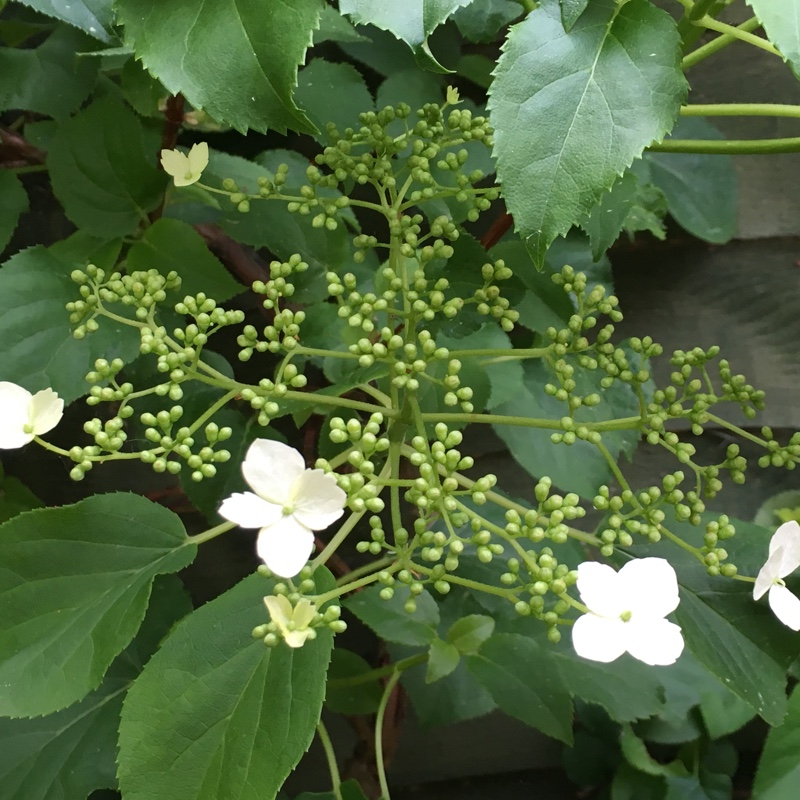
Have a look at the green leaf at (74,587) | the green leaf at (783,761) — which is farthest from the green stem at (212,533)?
the green leaf at (783,761)

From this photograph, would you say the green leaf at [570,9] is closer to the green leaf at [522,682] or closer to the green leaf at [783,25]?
the green leaf at [783,25]

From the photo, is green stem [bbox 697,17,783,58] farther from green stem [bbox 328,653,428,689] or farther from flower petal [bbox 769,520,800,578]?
green stem [bbox 328,653,428,689]

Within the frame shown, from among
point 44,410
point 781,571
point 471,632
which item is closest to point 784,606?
point 781,571

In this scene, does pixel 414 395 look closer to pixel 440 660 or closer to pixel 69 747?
pixel 440 660

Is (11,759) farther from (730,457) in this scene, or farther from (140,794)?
(730,457)

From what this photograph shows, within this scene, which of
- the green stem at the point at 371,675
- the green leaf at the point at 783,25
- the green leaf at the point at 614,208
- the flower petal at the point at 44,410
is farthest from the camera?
the green stem at the point at 371,675

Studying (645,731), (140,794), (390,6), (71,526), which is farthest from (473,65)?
(645,731)
